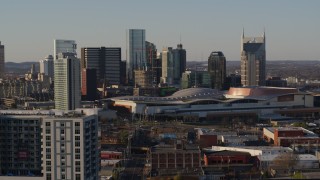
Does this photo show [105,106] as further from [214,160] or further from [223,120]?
[214,160]

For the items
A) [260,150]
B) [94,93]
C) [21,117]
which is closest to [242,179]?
[260,150]

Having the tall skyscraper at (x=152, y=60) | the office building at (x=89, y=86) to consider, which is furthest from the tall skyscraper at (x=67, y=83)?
the tall skyscraper at (x=152, y=60)

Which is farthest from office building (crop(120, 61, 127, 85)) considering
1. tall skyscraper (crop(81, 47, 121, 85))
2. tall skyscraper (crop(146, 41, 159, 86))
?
tall skyscraper (crop(146, 41, 159, 86))

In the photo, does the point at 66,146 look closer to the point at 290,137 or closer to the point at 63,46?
the point at 290,137

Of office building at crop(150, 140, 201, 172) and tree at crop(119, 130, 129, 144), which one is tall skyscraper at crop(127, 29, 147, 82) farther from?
office building at crop(150, 140, 201, 172)

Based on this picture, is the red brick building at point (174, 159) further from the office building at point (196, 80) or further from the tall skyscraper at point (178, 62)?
the tall skyscraper at point (178, 62)

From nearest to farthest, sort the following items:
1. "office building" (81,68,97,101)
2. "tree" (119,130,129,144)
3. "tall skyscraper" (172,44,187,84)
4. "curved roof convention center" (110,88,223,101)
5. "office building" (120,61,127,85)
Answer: "tree" (119,130,129,144) → "curved roof convention center" (110,88,223,101) → "office building" (81,68,97,101) → "office building" (120,61,127,85) → "tall skyscraper" (172,44,187,84)

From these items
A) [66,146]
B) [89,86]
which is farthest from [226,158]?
[89,86]
